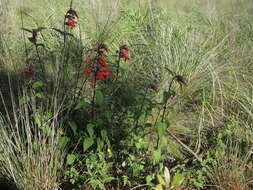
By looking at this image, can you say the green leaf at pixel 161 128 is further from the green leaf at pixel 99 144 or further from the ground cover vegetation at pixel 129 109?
the green leaf at pixel 99 144

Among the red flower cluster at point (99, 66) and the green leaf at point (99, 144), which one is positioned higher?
the red flower cluster at point (99, 66)

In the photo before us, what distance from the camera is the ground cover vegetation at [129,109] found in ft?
4.95

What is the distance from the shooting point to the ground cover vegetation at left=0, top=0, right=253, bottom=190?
1.51 m

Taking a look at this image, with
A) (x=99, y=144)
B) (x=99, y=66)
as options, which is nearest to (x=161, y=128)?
(x=99, y=144)

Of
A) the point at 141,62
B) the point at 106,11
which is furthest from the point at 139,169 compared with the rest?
the point at 106,11

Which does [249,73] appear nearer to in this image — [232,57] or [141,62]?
[232,57]

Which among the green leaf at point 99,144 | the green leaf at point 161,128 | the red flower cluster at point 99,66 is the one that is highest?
the red flower cluster at point 99,66

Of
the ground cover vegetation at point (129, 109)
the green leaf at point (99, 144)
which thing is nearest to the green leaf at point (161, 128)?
the ground cover vegetation at point (129, 109)

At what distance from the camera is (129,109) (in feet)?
6.55

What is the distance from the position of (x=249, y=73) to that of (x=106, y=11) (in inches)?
89.5

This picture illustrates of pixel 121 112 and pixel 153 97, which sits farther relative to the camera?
pixel 153 97

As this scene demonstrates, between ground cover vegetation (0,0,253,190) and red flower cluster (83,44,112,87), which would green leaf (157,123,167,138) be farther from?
red flower cluster (83,44,112,87)

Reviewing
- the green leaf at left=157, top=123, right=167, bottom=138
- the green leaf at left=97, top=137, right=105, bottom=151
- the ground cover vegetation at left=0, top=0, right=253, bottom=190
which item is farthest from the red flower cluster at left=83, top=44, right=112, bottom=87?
the green leaf at left=157, top=123, right=167, bottom=138

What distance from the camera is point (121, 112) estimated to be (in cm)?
197
